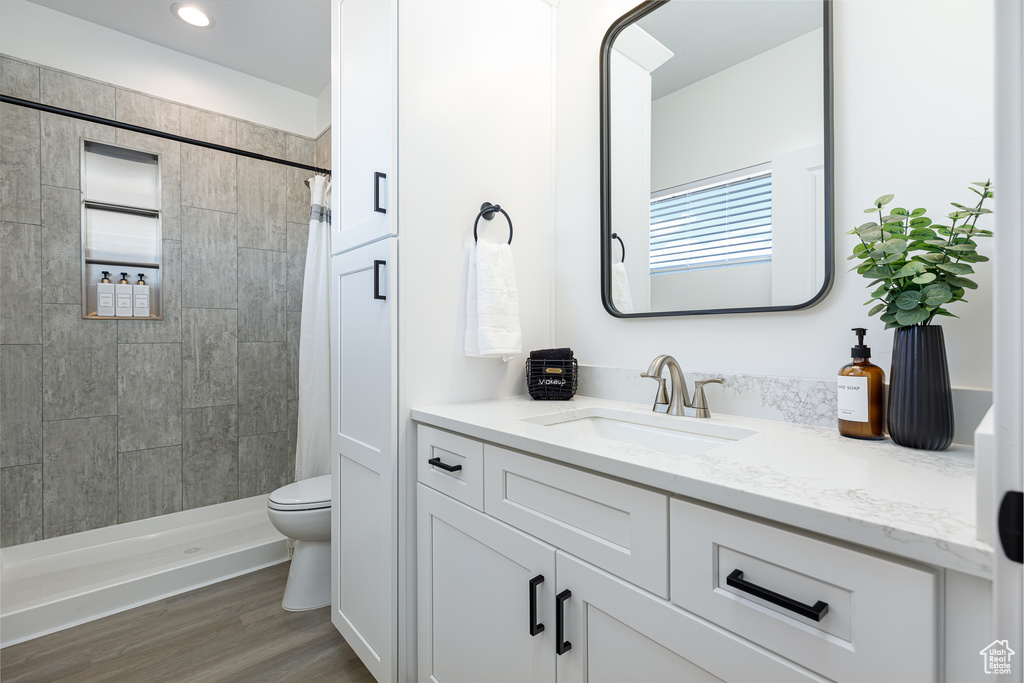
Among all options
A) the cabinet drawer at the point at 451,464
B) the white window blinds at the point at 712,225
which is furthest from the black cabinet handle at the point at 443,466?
the white window blinds at the point at 712,225

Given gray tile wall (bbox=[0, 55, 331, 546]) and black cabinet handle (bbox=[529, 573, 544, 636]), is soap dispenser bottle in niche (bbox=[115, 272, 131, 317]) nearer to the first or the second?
gray tile wall (bbox=[0, 55, 331, 546])

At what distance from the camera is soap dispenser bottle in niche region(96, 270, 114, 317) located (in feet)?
7.54

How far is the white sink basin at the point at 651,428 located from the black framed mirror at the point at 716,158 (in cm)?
32

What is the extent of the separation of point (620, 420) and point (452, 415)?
474mm

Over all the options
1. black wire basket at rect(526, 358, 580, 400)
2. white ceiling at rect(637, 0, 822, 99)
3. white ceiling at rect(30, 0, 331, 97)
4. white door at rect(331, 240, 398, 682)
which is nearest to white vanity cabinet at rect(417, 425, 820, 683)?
white door at rect(331, 240, 398, 682)

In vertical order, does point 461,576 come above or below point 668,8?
below

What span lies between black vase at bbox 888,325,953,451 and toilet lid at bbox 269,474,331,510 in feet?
6.06

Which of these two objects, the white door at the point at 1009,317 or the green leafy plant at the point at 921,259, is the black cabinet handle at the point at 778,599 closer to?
the white door at the point at 1009,317

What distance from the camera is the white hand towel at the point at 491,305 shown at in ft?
4.58

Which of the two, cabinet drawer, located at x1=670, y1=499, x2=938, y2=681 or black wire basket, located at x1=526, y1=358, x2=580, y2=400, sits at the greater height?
black wire basket, located at x1=526, y1=358, x2=580, y2=400

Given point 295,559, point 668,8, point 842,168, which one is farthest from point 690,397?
point 295,559

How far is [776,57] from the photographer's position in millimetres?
1153

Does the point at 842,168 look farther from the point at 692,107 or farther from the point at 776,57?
the point at 692,107

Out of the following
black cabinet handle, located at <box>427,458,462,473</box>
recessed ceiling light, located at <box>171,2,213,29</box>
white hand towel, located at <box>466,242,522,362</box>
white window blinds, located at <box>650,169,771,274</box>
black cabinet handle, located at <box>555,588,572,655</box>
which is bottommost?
black cabinet handle, located at <box>555,588,572,655</box>
